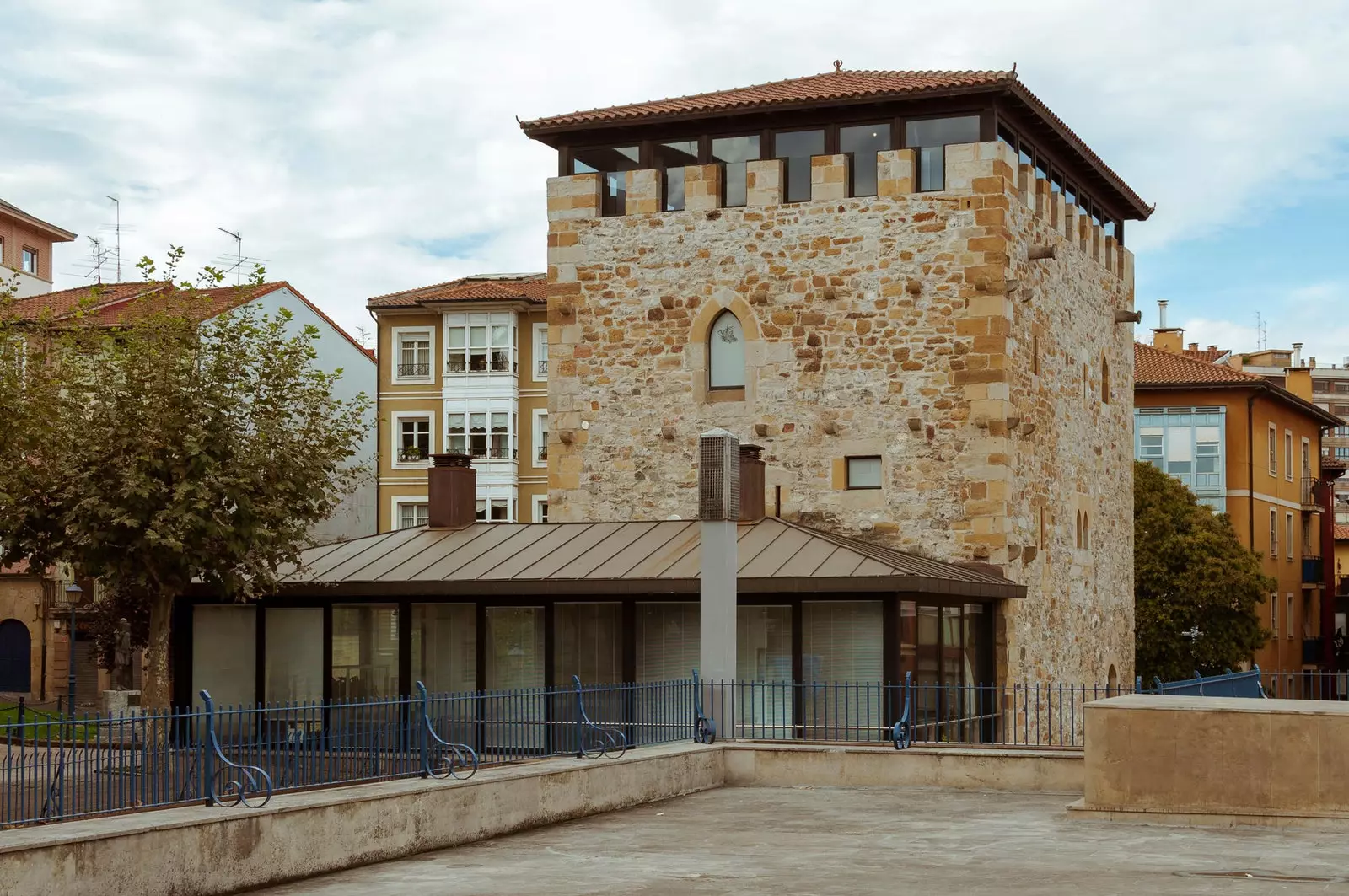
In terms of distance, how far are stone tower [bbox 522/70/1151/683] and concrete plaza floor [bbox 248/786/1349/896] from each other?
416 inches

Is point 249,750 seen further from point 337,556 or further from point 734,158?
point 734,158

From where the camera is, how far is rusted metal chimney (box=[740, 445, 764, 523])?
1031 inches

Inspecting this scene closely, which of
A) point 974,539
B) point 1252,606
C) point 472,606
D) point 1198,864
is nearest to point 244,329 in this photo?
point 472,606

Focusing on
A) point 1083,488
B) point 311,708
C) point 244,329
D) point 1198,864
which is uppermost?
point 244,329

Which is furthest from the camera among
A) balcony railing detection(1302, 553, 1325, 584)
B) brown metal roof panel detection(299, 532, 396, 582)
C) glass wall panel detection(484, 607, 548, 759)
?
balcony railing detection(1302, 553, 1325, 584)

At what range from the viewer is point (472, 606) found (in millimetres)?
25562

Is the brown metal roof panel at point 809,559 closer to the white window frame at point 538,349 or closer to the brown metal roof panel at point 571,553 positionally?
the brown metal roof panel at point 571,553

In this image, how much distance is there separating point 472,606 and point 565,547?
1561mm

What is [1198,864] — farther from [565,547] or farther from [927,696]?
[565,547]

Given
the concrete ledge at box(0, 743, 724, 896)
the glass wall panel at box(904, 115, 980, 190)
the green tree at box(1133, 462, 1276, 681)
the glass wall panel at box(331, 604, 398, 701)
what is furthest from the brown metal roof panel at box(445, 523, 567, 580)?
the green tree at box(1133, 462, 1276, 681)

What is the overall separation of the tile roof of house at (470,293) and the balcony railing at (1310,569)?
1048 inches

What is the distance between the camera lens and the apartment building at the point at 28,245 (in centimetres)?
6631

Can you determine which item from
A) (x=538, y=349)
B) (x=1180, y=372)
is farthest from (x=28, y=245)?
(x=1180, y=372)

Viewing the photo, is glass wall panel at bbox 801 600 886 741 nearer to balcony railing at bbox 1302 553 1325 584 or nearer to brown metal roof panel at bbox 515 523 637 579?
brown metal roof panel at bbox 515 523 637 579
